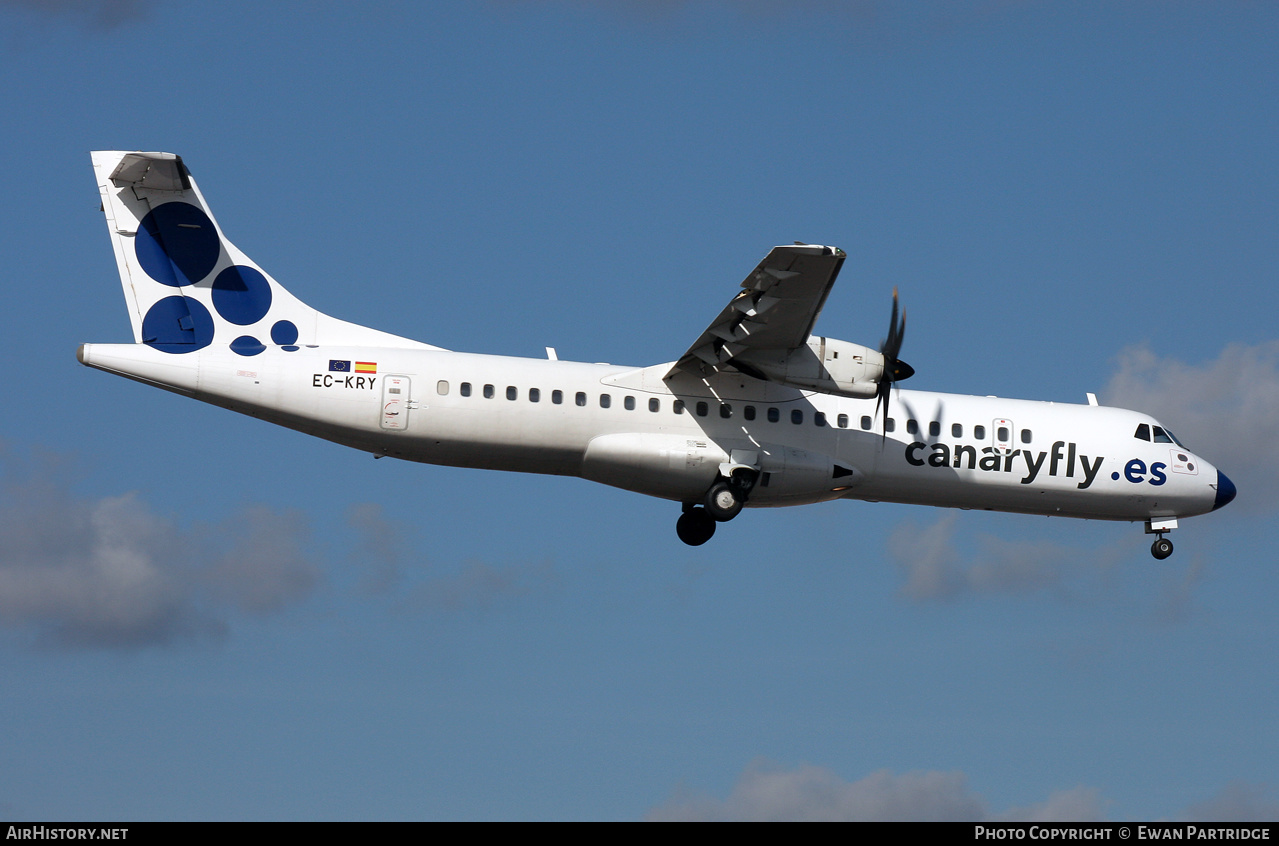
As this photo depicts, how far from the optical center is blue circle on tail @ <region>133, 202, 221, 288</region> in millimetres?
28203

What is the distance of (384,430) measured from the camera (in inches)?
1063

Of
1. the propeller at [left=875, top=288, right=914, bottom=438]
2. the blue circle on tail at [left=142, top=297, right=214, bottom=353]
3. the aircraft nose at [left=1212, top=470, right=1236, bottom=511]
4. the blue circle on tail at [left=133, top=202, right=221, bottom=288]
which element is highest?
the blue circle on tail at [left=133, top=202, right=221, bottom=288]

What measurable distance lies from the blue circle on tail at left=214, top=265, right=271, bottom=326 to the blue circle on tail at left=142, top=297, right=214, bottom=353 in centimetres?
40

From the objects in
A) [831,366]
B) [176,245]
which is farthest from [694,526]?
[176,245]

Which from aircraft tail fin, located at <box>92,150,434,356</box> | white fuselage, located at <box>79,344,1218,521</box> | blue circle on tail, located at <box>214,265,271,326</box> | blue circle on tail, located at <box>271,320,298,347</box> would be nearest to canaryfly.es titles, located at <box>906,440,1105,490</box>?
white fuselage, located at <box>79,344,1218,521</box>

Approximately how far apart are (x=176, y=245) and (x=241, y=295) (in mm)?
1593

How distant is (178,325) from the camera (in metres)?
27.8

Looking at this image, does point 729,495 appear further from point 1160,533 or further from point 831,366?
point 1160,533

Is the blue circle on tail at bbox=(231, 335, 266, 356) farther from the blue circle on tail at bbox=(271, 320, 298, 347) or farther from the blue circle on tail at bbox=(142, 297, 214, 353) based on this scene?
the blue circle on tail at bbox=(142, 297, 214, 353)

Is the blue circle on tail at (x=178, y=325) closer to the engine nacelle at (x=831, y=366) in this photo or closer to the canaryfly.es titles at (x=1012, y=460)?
the engine nacelle at (x=831, y=366)

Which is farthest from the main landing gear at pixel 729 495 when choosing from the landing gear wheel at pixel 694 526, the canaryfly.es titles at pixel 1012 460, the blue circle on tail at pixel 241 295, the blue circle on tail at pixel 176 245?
the blue circle on tail at pixel 176 245

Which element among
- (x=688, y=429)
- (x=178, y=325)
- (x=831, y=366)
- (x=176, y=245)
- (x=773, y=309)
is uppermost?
(x=176, y=245)
